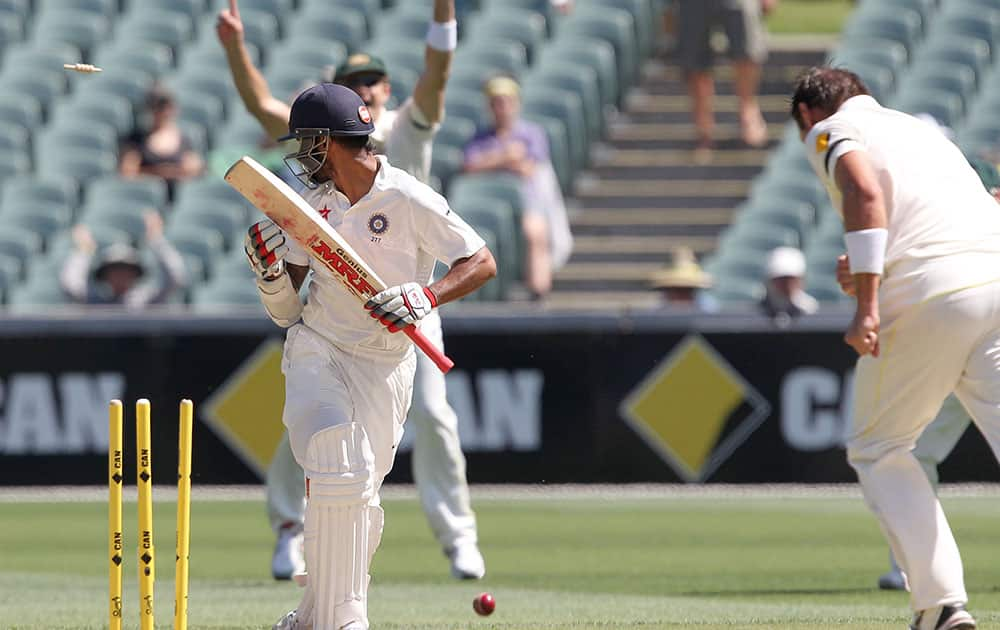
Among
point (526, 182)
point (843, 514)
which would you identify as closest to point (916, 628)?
point (843, 514)

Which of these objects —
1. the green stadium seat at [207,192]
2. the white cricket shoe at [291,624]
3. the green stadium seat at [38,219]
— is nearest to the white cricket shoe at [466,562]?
the white cricket shoe at [291,624]

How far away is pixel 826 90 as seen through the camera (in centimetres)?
654

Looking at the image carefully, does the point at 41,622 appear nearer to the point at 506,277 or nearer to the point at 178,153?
the point at 506,277

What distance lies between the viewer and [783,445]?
506 inches

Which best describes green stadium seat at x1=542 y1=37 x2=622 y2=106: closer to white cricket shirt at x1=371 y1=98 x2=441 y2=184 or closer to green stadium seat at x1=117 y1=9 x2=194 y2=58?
green stadium seat at x1=117 y1=9 x2=194 y2=58

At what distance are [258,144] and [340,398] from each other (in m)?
10.7

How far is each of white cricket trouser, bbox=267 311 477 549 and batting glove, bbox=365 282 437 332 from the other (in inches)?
102

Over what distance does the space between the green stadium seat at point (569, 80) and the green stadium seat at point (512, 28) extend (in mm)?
350

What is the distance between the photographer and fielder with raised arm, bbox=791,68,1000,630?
19.9 feet

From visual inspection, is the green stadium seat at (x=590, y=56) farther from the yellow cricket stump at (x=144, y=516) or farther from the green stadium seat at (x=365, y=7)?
the yellow cricket stump at (x=144, y=516)

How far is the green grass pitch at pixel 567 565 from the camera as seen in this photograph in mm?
7340

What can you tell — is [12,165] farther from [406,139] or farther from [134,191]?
[406,139]

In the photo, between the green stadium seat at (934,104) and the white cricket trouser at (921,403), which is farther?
the green stadium seat at (934,104)

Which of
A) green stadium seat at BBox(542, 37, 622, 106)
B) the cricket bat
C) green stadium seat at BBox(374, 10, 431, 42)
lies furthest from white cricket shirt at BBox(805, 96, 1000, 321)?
green stadium seat at BBox(374, 10, 431, 42)
